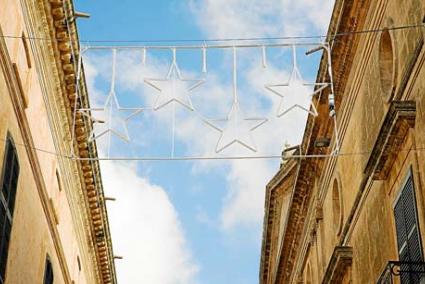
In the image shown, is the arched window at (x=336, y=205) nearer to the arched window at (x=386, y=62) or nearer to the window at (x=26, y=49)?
the arched window at (x=386, y=62)

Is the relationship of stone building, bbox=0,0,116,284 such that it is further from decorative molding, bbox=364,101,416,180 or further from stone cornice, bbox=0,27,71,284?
decorative molding, bbox=364,101,416,180

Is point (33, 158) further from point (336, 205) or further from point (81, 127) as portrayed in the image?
point (336, 205)

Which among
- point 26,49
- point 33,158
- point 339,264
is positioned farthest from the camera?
point 339,264

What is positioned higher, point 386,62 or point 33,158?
point 386,62

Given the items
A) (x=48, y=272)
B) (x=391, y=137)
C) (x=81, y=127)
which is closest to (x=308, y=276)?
(x=81, y=127)

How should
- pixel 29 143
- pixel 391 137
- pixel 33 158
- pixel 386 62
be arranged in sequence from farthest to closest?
1. pixel 33 158
2. pixel 29 143
3. pixel 386 62
4. pixel 391 137

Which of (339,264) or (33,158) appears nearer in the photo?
(33,158)

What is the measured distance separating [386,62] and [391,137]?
2.16m

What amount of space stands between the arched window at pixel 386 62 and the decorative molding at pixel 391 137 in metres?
1.24

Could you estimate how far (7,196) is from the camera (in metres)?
14.4

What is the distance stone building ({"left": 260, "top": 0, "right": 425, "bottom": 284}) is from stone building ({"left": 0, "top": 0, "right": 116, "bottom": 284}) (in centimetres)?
516

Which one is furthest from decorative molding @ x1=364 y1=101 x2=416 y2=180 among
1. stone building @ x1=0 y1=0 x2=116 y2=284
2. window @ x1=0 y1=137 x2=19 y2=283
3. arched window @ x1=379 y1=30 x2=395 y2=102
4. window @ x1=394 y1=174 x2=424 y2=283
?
window @ x1=0 y1=137 x2=19 y2=283

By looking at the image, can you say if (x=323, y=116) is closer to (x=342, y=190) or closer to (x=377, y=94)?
(x=342, y=190)

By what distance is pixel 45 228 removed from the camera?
18891 millimetres
